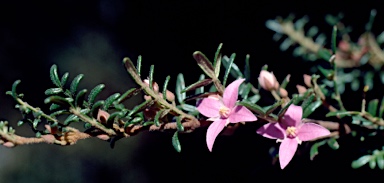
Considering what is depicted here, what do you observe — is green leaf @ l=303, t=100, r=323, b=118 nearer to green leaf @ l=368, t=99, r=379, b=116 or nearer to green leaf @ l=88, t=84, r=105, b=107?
green leaf @ l=368, t=99, r=379, b=116

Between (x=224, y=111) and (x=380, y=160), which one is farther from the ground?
(x=224, y=111)

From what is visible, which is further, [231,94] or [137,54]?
[137,54]

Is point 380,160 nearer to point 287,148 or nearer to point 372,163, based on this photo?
point 372,163

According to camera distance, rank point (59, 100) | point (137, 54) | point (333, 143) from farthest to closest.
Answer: point (137, 54) < point (333, 143) < point (59, 100)

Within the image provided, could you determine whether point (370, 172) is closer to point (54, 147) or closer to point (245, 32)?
point (245, 32)

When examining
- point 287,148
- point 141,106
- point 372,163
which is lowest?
point 372,163

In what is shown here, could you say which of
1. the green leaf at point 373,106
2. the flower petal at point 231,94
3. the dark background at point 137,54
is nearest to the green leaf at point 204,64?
the flower petal at point 231,94

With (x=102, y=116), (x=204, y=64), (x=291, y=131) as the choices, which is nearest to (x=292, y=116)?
(x=291, y=131)
